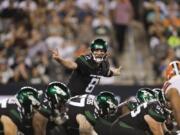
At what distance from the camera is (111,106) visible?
10828mm

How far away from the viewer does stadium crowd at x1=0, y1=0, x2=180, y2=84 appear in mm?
17578

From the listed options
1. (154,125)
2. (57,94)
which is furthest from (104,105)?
(154,125)

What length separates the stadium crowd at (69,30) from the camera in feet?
57.7

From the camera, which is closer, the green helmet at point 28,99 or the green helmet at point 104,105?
the green helmet at point 28,99

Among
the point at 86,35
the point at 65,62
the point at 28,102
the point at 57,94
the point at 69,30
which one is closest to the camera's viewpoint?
the point at 28,102

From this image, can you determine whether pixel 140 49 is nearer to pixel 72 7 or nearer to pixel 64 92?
pixel 72 7

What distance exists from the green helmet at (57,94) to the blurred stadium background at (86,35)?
21.0 ft

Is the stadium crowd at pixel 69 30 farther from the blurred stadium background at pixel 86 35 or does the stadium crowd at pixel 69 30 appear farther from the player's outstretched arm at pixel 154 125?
the player's outstretched arm at pixel 154 125

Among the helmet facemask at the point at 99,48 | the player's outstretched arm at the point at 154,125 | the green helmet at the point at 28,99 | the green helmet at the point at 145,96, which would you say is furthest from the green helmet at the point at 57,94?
the helmet facemask at the point at 99,48

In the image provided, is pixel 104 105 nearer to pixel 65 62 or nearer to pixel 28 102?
pixel 28 102

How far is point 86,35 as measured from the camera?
1852 centimetres

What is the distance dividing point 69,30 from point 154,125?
884cm

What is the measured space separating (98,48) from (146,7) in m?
7.13

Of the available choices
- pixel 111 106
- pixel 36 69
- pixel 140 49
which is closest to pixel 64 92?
pixel 111 106
